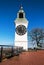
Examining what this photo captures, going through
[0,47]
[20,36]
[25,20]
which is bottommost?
[0,47]

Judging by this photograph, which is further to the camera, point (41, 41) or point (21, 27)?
point (41, 41)

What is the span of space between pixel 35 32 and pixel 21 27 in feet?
51.8

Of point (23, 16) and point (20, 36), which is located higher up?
point (23, 16)

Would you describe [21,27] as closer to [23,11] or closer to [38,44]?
[23,11]

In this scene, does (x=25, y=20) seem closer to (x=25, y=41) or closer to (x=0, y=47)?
(x=25, y=41)

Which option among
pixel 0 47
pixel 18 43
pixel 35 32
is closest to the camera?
pixel 0 47

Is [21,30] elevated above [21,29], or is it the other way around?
[21,29]

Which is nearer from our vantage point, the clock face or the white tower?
the white tower

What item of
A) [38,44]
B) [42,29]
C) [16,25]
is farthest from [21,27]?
[42,29]

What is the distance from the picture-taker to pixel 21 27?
178 feet

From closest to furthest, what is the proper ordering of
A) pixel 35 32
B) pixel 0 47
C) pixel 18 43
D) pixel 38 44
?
pixel 0 47 < pixel 18 43 < pixel 38 44 < pixel 35 32

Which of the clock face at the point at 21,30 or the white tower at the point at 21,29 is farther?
the clock face at the point at 21,30

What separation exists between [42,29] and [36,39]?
5.84 m

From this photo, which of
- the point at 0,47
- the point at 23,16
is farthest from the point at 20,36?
the point at 0,47
